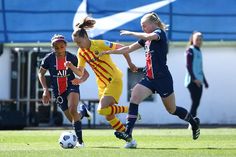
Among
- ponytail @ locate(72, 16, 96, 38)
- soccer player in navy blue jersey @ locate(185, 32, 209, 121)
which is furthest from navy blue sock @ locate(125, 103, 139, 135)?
soccer player in navy blue jersey @ locate(185, 32, 209, 121)

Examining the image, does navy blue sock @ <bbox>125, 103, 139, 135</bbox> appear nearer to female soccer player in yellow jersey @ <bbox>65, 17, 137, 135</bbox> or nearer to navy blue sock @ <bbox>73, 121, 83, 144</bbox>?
female soccer player in yellow jersey @ <bbox>65, 17, 137, 135</bbox>

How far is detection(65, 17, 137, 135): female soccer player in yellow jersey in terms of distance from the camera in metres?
13.7

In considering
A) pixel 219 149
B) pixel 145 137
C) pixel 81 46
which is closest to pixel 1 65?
pixel 145 137

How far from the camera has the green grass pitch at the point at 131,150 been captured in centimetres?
1148

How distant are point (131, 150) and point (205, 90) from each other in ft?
45.6

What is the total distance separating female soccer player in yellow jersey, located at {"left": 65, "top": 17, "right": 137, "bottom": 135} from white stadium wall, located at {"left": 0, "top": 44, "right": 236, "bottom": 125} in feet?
38.2

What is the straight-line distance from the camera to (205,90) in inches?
1019

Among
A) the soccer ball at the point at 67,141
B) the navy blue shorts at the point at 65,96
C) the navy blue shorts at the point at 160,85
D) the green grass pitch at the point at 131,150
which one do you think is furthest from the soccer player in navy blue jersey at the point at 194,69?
the soccer ball at the point at 67,141

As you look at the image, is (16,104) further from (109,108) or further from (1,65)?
(109,108)

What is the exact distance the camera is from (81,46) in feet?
45.1

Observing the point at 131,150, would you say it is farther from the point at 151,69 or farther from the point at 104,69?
the point at 104,69

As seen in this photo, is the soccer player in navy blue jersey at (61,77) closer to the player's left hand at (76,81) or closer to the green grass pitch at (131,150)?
the player's left hand at (76,81)

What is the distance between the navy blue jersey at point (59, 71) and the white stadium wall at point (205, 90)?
1134cm

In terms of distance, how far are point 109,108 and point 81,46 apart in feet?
3.58
